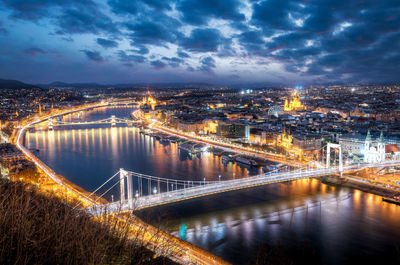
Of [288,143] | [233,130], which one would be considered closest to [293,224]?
[288,143]

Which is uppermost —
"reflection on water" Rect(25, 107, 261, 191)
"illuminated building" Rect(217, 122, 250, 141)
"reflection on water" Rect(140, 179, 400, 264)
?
"illuminated building" Rect(217, 122, 250, 141)

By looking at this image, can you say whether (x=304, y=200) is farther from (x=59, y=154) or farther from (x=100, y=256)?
(x=59, y=154)

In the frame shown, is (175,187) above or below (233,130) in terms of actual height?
below

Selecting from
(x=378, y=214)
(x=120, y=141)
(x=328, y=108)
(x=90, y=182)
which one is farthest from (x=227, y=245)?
(x=328, y=108)

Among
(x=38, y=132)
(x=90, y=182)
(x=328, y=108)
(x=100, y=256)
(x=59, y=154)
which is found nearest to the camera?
(x=100, y=256)

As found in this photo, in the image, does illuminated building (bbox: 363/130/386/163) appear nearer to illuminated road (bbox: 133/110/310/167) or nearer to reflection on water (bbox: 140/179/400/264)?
illuminated road (bbox: 133/110/310/167)

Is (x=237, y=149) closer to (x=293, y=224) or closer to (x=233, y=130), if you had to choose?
(x=233, y=130)

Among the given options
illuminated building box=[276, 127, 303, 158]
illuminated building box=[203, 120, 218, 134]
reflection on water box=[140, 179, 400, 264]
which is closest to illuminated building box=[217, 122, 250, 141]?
illuminated building box=[203, 120, 218, 134]
